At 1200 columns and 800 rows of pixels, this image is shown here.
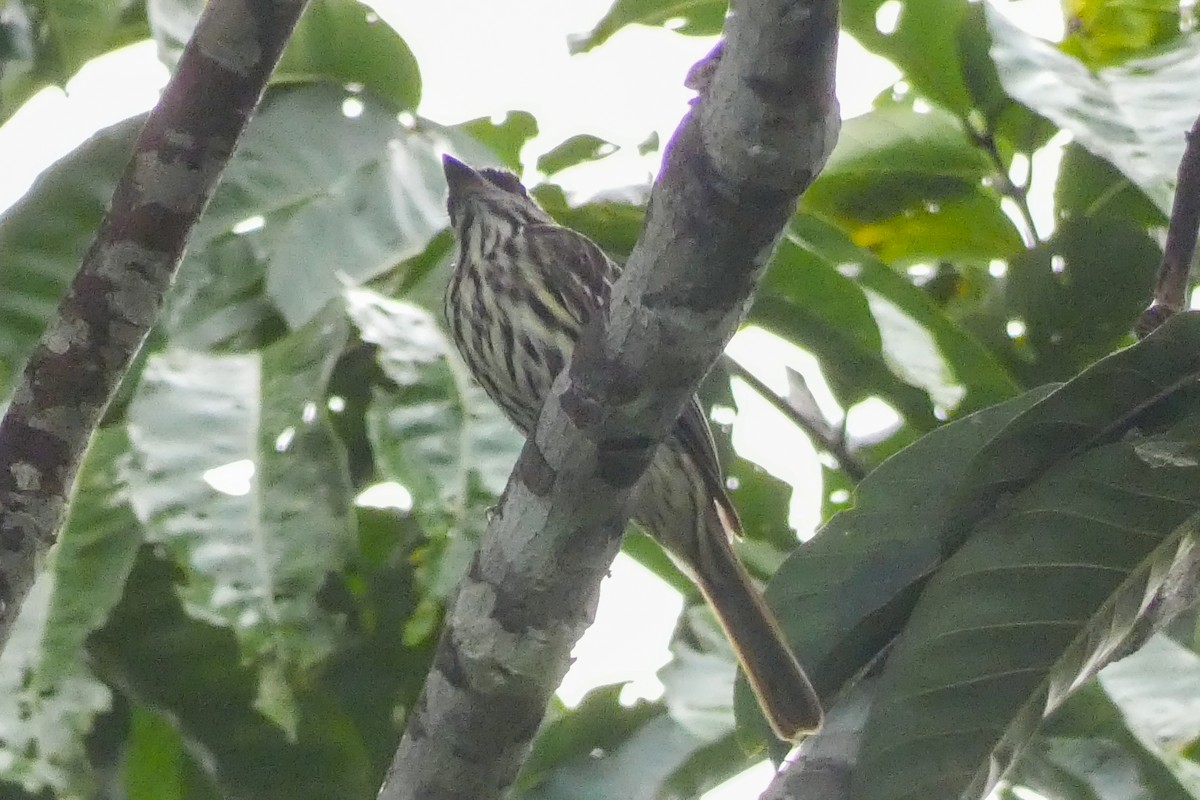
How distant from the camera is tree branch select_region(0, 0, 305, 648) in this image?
1704 millimetres

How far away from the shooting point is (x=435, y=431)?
1.77 metres

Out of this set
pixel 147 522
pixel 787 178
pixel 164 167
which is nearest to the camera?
pixel 787 178

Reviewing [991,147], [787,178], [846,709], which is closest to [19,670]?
[846,709]

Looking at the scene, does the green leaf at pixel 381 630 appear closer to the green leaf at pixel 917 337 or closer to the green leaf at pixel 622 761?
the green leaf at pixel 622 761

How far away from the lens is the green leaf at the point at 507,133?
2.73m

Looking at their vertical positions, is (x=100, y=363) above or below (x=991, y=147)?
above

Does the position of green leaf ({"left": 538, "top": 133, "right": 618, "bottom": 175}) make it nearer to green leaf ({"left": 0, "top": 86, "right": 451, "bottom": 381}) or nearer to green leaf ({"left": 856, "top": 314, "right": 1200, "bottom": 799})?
green leaf ({"left": 0, "top": 86, "right": 451, "bottom": 381})

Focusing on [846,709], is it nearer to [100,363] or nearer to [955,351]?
[955,351]

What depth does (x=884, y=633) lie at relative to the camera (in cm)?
170

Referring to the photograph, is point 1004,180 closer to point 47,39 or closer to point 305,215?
point 305,215

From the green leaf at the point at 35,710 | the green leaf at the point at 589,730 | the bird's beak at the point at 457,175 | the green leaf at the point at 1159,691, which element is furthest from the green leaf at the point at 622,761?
the bird's beak at the point at 457,175

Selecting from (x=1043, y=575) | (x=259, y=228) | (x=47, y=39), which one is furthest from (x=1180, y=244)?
(x=47, y=39)

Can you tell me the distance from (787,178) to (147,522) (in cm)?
80

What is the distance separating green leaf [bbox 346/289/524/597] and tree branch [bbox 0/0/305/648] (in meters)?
0.21
